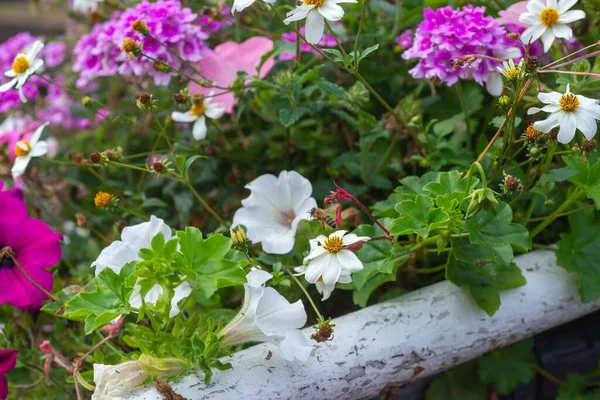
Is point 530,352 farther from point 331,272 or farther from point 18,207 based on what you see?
point 18,207

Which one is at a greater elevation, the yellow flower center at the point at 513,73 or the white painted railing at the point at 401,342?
the yellow flower center at the point at 513,73

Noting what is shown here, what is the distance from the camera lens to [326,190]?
1007 millimetres

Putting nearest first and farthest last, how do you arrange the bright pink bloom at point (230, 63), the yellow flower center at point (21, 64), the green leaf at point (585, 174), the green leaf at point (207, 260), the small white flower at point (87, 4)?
1. the green leaf at point (207, 260)
2. the green leaf at point (585, 174)
3. the yellow flower center at point (21, 64)
4. the bright pink bloom at point (230, 63)
5. the small white flower at point (87, 4)

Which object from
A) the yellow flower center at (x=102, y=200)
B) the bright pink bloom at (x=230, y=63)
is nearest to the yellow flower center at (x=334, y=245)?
the yellow flower center at (x=102, y=200)

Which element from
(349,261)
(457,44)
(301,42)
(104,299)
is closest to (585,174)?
(457,44)

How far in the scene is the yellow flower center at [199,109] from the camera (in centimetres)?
92

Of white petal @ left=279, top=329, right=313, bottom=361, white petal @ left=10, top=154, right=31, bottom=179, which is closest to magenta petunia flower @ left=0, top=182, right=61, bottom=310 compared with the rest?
white petal @ left=10, top=154, right=31, bottom=179

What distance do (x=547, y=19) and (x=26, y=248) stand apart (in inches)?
28.6

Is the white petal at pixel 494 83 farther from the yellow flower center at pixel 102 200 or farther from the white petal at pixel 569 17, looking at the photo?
the yellow flower center at pixel 102 200

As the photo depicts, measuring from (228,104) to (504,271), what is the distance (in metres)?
0.50

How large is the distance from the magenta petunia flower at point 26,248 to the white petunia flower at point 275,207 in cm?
24

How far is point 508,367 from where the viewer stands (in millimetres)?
962

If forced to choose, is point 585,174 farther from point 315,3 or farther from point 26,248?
point 26,248

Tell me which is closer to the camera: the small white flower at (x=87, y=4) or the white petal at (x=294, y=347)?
the white petal at (x=294, y=347)
